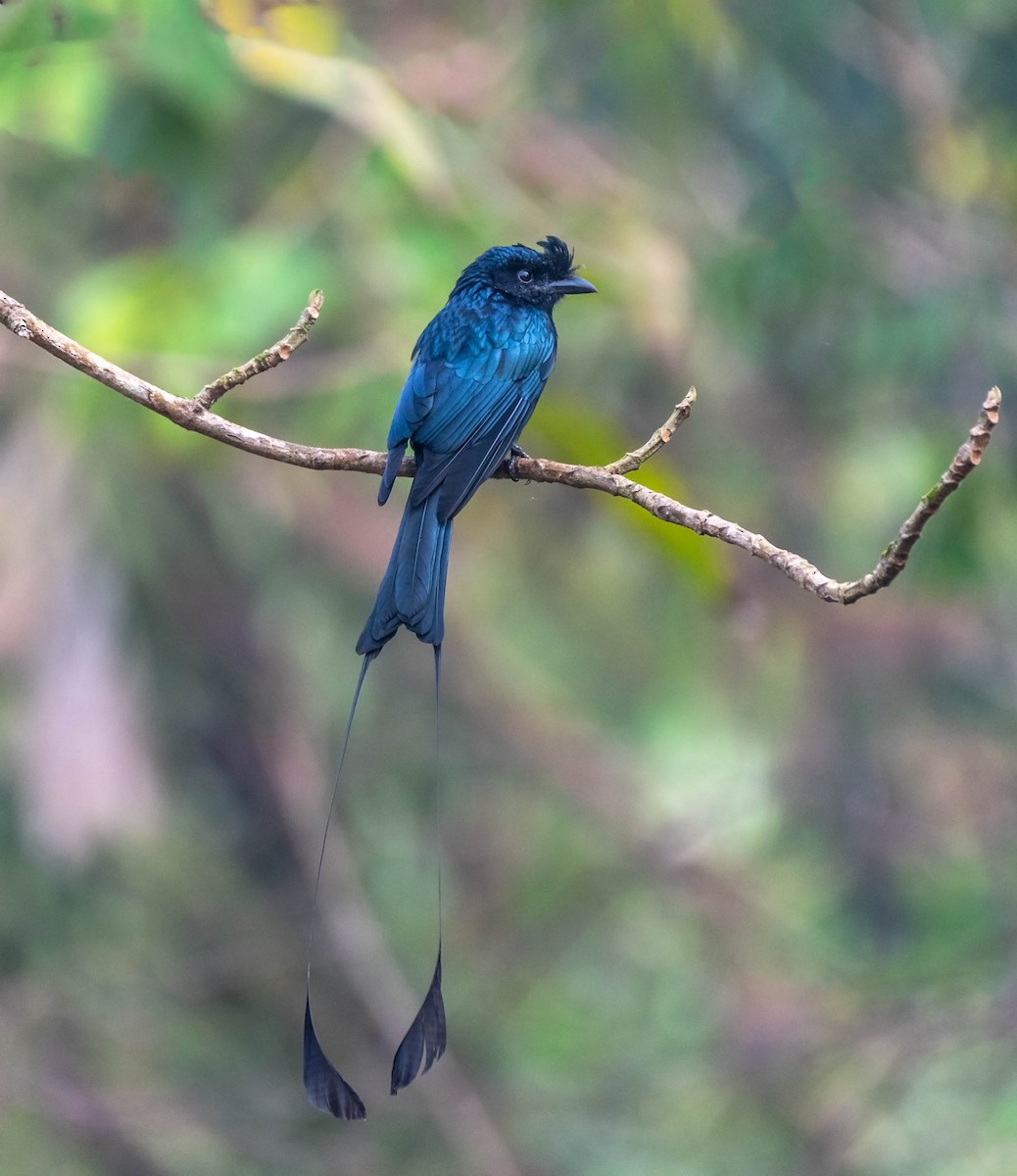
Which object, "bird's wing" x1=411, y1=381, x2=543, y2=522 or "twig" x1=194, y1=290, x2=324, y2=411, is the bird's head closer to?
"bird's wing" x1=411, y1=381, x2=543, y2=522

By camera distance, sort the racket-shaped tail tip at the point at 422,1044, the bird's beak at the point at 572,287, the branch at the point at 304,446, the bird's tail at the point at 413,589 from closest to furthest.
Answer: the racket-shaped tail tip at the point at 422,1044
the branch at the point at 304,446
the bird's tail at the point at 413,589
the bird's beak at the point at 572,287

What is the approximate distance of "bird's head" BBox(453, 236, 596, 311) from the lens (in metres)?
3.63

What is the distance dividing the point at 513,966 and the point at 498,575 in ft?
6.30

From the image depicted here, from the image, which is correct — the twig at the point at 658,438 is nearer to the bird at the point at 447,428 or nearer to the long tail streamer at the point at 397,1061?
the bird at the point at 447,428

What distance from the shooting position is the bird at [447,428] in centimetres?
204

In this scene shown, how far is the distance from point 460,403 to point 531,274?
0.85m

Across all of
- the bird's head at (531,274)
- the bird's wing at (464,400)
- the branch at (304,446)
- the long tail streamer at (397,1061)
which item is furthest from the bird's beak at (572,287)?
the long tail streamer at (397,1061)

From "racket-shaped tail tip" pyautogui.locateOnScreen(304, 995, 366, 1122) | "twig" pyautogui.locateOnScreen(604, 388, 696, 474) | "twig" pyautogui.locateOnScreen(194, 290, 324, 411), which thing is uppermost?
"twig" pyautogui.locateOnScreen(604, 388, 696, 474)

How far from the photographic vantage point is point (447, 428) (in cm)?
286

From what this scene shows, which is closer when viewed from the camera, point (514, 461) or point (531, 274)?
point (514, 461)

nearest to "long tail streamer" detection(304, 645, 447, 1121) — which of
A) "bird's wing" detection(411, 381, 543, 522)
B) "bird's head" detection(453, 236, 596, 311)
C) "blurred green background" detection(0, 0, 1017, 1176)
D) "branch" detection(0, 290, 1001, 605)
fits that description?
"branch" detection(0, 290, 1001, 605)

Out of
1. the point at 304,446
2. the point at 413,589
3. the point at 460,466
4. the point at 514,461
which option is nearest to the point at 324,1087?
the point at 413,589

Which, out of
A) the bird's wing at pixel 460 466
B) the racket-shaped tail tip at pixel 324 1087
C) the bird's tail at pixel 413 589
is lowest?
the racket-shaped tail tip at pixel 324 1087

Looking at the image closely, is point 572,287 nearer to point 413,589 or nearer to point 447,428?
point 447,428
